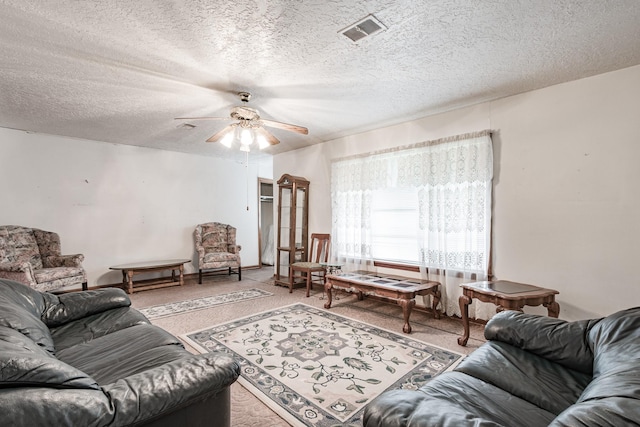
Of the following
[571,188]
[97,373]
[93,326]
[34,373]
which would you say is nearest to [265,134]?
[93,326]

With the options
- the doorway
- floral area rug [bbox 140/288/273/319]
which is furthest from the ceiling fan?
the doorway

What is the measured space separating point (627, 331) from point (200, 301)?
4267 millimetres

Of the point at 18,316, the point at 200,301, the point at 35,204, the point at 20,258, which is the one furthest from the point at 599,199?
the point at 35,204

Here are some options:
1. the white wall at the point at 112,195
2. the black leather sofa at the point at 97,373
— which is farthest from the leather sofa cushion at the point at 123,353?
the white wall at the point at 112,195

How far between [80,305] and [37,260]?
286cm

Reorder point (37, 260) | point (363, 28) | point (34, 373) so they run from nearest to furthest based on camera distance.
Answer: point (34, 373) → point (363, 28) → point (37, 260)

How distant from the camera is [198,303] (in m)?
4.10

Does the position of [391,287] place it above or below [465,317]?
above

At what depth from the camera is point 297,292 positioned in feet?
15.6

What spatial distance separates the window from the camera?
130 inches

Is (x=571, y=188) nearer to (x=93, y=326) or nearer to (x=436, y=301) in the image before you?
(x=436, y=301)

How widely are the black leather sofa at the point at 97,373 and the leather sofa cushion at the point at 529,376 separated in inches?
48.2

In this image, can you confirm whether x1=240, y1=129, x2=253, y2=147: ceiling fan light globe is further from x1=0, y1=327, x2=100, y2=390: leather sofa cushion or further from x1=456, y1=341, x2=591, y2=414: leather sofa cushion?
x1=456, y1=341, x2=591, y2=414: leather sofa cushion

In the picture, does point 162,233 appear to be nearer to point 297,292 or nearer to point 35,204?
point 35,204
